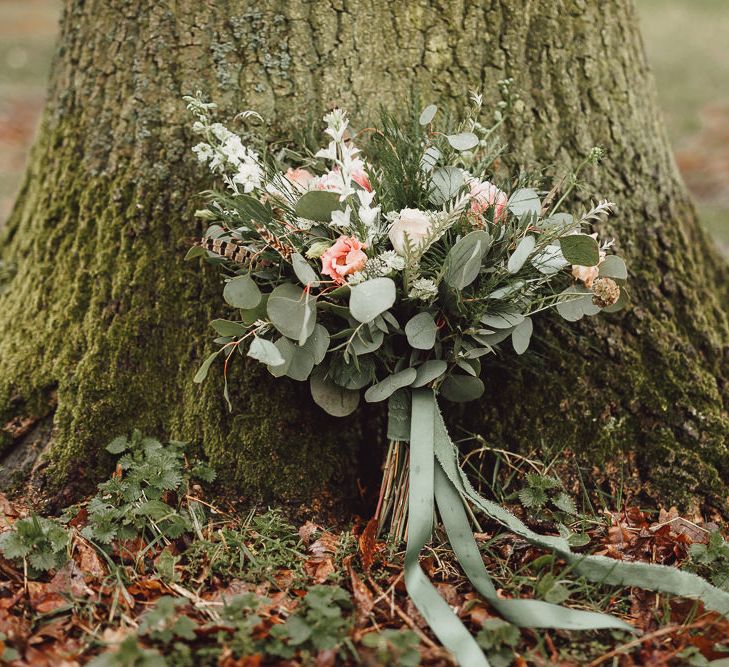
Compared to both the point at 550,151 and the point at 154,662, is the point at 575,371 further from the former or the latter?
the point at 154,662

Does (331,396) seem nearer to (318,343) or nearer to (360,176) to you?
(318,343)

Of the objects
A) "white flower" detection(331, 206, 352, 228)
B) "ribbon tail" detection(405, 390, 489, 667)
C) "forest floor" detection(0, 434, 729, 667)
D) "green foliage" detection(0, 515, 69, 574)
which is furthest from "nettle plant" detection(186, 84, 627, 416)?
"green foliage" detection(0, 515, 69, 574)

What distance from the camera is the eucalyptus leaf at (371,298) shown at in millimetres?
1756

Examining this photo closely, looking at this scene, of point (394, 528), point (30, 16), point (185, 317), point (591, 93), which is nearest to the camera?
point (394, 528)

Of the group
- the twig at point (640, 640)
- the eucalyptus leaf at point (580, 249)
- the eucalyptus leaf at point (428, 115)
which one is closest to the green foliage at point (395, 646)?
the twig at point (640, 640)

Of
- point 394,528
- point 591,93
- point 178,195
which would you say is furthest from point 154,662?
point 591,93

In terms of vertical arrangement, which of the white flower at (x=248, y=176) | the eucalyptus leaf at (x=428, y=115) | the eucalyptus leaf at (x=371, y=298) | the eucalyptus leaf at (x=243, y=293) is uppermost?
the eucalyptus leaf at (x=428, y=115)

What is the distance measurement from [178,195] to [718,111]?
8279 millimetres

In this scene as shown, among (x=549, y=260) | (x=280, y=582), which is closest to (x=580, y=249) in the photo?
(x=549, y=260)

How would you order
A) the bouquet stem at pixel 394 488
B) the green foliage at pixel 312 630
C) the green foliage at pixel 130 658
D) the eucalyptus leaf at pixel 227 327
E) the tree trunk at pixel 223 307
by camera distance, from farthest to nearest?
the tree trunk at pixel 223 307 → the bouquet stem at pixel 394 488 → the eucalyptus leaf at pixel 227 327 → the green foliage at pixel 312 630 → the green foliage at pixel 130 658

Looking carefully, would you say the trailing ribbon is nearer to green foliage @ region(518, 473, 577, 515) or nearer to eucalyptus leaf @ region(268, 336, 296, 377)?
green foliage @ region(518, 473, 577, 515)

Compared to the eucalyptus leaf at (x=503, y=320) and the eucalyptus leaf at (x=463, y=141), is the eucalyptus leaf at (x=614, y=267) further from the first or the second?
the eucalyptus leaf at (x=463, y=141)

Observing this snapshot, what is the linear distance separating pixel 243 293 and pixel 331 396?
1.33 ft

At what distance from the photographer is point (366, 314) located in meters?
1.76
